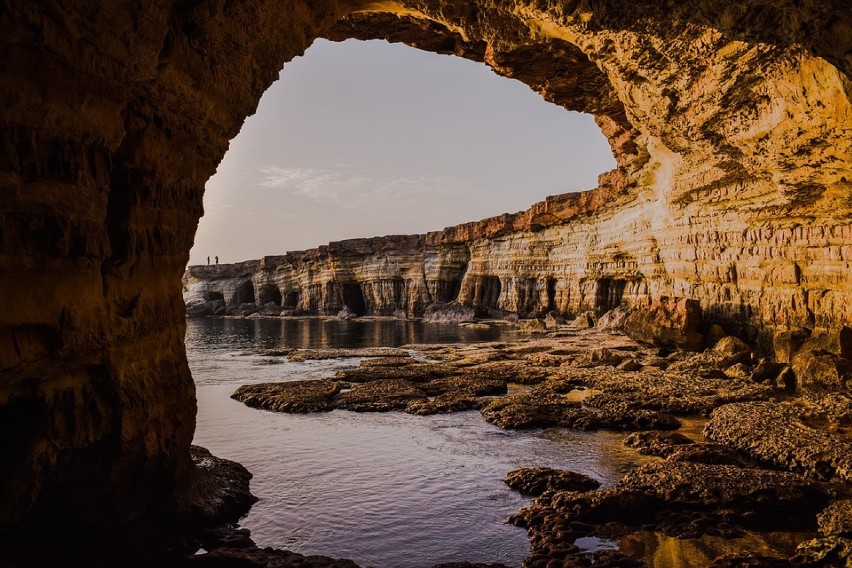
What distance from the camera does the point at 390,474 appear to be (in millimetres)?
11125

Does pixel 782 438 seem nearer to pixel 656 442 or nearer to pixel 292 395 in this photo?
pixel 656 442

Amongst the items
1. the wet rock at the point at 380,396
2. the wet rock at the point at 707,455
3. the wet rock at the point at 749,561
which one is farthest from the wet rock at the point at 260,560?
the wet rock at the point at 380,396

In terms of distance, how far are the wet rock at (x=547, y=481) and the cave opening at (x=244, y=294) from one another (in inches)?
3278

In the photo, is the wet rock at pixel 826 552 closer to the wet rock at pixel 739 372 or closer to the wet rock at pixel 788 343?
the wet rock at pixel 739 372

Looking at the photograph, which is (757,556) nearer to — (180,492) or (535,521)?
(535,521)

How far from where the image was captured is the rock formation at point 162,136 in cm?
611

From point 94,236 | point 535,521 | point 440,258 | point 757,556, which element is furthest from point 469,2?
point 440,258

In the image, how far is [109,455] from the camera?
754 cm

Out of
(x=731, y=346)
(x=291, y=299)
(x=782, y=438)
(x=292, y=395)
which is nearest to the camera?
(x=782, y=438)

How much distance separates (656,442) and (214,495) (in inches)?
338

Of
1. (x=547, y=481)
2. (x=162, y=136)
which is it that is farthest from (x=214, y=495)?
(x=162, y=136)

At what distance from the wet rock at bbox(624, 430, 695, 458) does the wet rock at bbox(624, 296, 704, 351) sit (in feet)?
43.3

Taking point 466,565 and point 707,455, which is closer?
point 466,565

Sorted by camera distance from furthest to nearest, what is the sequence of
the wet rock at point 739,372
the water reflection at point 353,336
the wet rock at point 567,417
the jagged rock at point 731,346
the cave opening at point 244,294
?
the cave opening at point 244,294 → the water reflection at point 353,336 → the jagged rock at point 731,346 → the wet rock at point 739,372 → the wet rock at point 567,417
